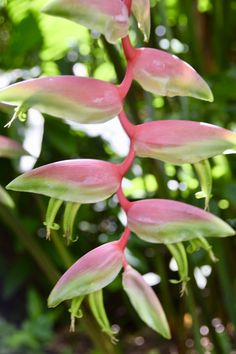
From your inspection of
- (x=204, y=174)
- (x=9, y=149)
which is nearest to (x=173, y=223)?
(x=204, y=174)

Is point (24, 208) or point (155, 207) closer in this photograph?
point (155, 207)

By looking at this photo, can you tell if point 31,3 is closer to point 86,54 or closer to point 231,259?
point 86,54

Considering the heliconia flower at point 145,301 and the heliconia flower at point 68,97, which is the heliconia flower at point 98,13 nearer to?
the heliconia flower at point 68,97

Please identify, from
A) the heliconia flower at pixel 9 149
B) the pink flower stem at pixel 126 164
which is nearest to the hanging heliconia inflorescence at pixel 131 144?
the pink flower stem at pixel 126 164

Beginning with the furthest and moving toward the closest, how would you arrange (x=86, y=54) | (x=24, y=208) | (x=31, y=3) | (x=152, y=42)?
(x=24, y=208)
(x=86, y=54)
(x=31, y=3)
(x=152, y=42)

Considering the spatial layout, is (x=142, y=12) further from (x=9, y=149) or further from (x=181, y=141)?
(x=9, y=149)

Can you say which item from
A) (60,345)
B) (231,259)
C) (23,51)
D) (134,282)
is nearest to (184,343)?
(231,259)

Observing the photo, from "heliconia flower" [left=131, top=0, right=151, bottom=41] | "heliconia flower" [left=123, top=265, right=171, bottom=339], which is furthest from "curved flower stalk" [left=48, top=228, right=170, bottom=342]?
"heliconia flower" [left=131, top=0, right=151, bottom=41]
